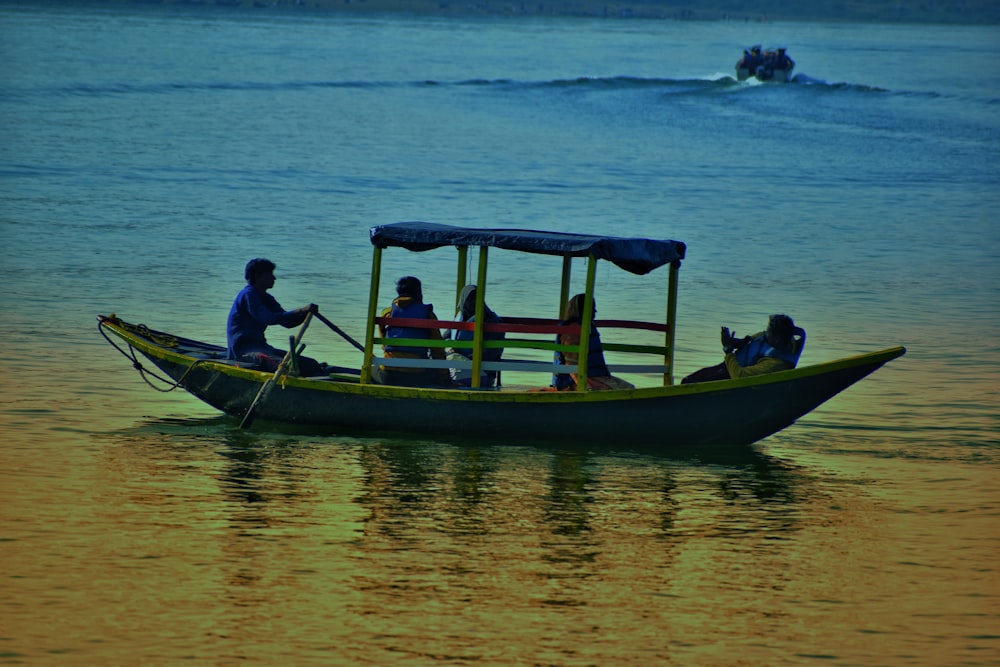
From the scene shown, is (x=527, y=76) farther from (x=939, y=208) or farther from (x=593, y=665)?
(x=593, y=665)

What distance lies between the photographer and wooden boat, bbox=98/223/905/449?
10930mm

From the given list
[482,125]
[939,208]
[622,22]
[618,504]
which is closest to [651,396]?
[618,504]

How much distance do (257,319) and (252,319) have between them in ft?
0.41

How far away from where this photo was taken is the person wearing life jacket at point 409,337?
11.5 meters

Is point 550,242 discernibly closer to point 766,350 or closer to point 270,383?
point 766,350

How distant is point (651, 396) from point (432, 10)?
18985cm

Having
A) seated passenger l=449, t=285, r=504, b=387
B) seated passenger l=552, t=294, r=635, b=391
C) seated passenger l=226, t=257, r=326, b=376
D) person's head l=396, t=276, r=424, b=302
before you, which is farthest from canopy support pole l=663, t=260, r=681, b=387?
seated passenger l=226, t=257, r=326, b=376

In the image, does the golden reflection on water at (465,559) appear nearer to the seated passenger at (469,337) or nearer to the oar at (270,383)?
the oar at (270,383)

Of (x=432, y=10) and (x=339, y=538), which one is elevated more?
(x=432, y=10)

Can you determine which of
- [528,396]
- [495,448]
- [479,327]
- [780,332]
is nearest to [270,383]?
[479,327]

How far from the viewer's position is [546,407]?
11125 mm

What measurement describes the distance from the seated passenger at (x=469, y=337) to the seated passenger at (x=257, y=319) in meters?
1.18

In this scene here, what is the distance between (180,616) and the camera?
7875 millimetres

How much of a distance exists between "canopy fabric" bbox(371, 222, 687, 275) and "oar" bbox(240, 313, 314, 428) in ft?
3.21
